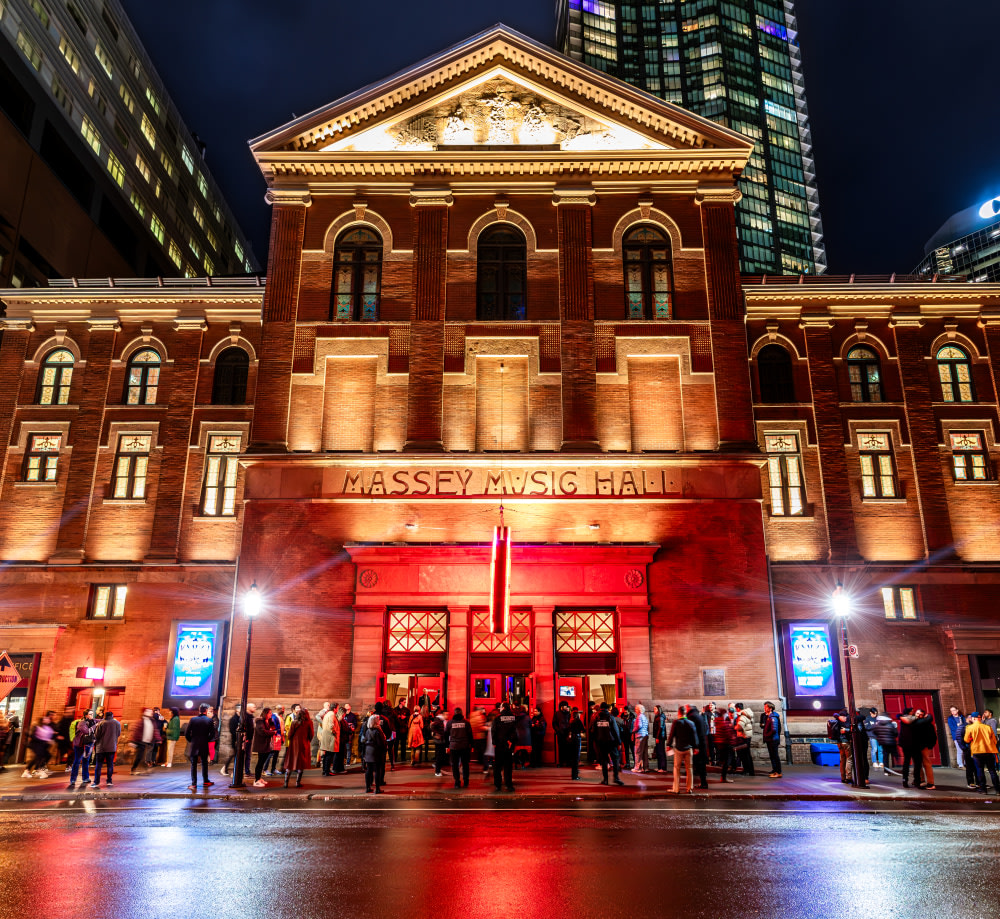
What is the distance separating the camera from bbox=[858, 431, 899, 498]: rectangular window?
96.7ft

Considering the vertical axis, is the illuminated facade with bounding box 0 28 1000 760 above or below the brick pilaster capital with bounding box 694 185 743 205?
below

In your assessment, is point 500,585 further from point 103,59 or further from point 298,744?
point 103,59

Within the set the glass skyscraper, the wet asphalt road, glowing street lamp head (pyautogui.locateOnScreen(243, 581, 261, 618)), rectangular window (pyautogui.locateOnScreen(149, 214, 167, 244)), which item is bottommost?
the wet asphalt road

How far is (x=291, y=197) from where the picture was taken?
29828 mm

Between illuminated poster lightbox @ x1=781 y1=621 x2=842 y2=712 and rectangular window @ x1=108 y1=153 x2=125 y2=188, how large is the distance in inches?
1982

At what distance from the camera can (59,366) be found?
31391 mm

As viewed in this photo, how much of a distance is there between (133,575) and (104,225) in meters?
32.5

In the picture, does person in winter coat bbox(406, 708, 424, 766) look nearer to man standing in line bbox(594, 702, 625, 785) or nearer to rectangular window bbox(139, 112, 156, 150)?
man standing in line bbox(594, 702, 625, 785)

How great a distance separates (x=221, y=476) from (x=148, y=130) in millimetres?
43611

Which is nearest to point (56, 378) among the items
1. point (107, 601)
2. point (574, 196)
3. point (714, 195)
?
point (107, 601)

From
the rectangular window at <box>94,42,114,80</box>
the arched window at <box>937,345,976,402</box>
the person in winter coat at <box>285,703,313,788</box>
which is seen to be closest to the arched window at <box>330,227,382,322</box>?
the person in winter coat at <box>285,703,313,788</box>

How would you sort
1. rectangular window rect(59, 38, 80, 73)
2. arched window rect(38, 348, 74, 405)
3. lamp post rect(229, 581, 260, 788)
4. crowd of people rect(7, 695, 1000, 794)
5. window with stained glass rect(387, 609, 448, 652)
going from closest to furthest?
crowd of people rect(7, 695, 1000, 794) < lamp post rect(229, 581, 260, 788) < window with stained glass rect(387, 609, 448, 652) < arched window rect(38, 348, 74, 405) < rectangular window rect(59, 38, 80, 73)

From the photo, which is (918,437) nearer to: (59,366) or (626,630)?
(626,630)

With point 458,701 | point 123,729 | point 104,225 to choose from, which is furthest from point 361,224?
point 104,225
